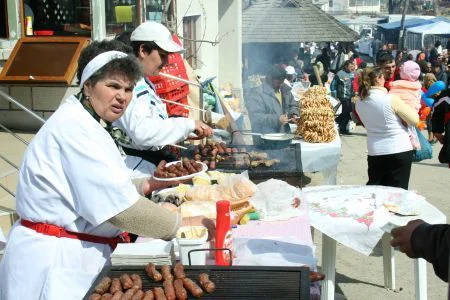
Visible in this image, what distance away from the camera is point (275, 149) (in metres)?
5.74

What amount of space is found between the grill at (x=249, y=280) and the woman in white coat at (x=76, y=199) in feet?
0.64

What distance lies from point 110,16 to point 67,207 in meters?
5.49

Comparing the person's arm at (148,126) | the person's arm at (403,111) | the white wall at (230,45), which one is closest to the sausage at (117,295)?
the person's arm at (148,126)

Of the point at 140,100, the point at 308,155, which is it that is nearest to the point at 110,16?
the point at 308,155

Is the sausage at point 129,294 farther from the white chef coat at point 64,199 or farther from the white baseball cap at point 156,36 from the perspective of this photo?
the white baseball cap at point 156,36

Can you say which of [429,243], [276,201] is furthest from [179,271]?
[276,201]

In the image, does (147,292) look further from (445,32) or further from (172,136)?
(445,32)

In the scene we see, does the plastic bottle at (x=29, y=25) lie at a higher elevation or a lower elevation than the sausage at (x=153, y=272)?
higher

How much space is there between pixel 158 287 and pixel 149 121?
172 centimetres

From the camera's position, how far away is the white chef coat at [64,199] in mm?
2555

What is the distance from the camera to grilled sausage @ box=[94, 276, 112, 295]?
2.46 metres

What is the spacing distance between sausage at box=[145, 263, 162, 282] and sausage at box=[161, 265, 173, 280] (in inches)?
0.9

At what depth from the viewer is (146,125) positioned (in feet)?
13.3

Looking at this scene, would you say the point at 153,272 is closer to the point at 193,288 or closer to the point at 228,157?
the point at 193,288
